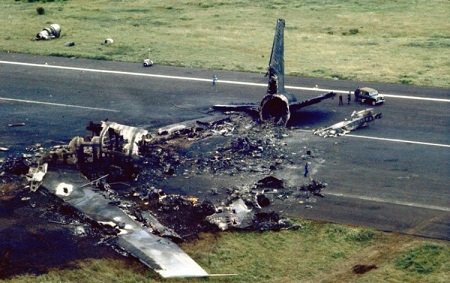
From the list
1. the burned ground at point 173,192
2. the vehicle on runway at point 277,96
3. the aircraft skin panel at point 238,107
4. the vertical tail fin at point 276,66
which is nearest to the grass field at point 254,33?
the aircraft skin panel at point 238,107

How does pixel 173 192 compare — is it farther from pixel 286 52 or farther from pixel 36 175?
pixel 286 52

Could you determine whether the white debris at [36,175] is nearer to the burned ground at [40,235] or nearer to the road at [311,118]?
the burned ground at [40,235]

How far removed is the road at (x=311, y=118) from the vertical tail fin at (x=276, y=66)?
3673mm

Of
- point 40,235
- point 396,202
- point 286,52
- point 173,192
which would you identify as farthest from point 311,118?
point 40,235

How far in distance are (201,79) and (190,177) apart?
2348 cm

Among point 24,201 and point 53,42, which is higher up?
point 53,42

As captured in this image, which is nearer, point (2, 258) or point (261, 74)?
point (2, 258)

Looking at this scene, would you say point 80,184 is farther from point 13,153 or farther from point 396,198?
point 396,198

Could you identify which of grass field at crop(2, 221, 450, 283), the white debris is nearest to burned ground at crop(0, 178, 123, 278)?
the white debris

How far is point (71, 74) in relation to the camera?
243ft

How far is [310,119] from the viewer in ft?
198

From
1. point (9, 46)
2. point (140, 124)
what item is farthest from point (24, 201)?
point (9, 46)

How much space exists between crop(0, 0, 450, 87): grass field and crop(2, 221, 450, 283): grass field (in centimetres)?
3206

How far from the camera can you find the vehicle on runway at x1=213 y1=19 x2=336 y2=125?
184 feet
